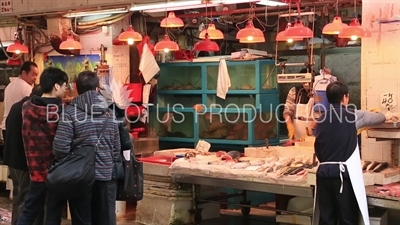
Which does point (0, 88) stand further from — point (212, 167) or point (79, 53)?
point (212, 167)

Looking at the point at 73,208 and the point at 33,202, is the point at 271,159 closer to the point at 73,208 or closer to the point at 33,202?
the point at 73,208

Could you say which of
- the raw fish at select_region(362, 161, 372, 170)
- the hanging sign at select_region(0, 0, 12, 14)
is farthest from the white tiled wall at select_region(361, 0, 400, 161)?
the hanging sign at select_region(0, 0, 12, 14)

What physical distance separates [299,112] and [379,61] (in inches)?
101

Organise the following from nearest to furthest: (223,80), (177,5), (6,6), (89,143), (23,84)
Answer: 1. (89,143)
2. (23,84)
3. (177,5)
4. (223,80)
5. (6,6)

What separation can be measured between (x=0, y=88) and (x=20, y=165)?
6.25 meters

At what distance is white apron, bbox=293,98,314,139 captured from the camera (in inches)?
330

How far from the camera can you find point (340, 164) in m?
5.50

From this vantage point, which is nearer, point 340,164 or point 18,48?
point 340,164

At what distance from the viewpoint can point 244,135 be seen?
932 cm

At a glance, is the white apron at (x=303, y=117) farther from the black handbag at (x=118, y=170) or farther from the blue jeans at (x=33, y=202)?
the blue jeans at (x=33, y=202)

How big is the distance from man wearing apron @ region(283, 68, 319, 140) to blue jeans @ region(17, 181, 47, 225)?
A: 13.4ft

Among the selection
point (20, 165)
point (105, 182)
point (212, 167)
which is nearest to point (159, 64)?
point (212, 167)

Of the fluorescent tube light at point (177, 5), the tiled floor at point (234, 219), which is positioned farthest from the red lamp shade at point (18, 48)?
the tiled floor at point (234, 219)

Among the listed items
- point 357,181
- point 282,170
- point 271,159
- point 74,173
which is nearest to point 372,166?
point 357,181
